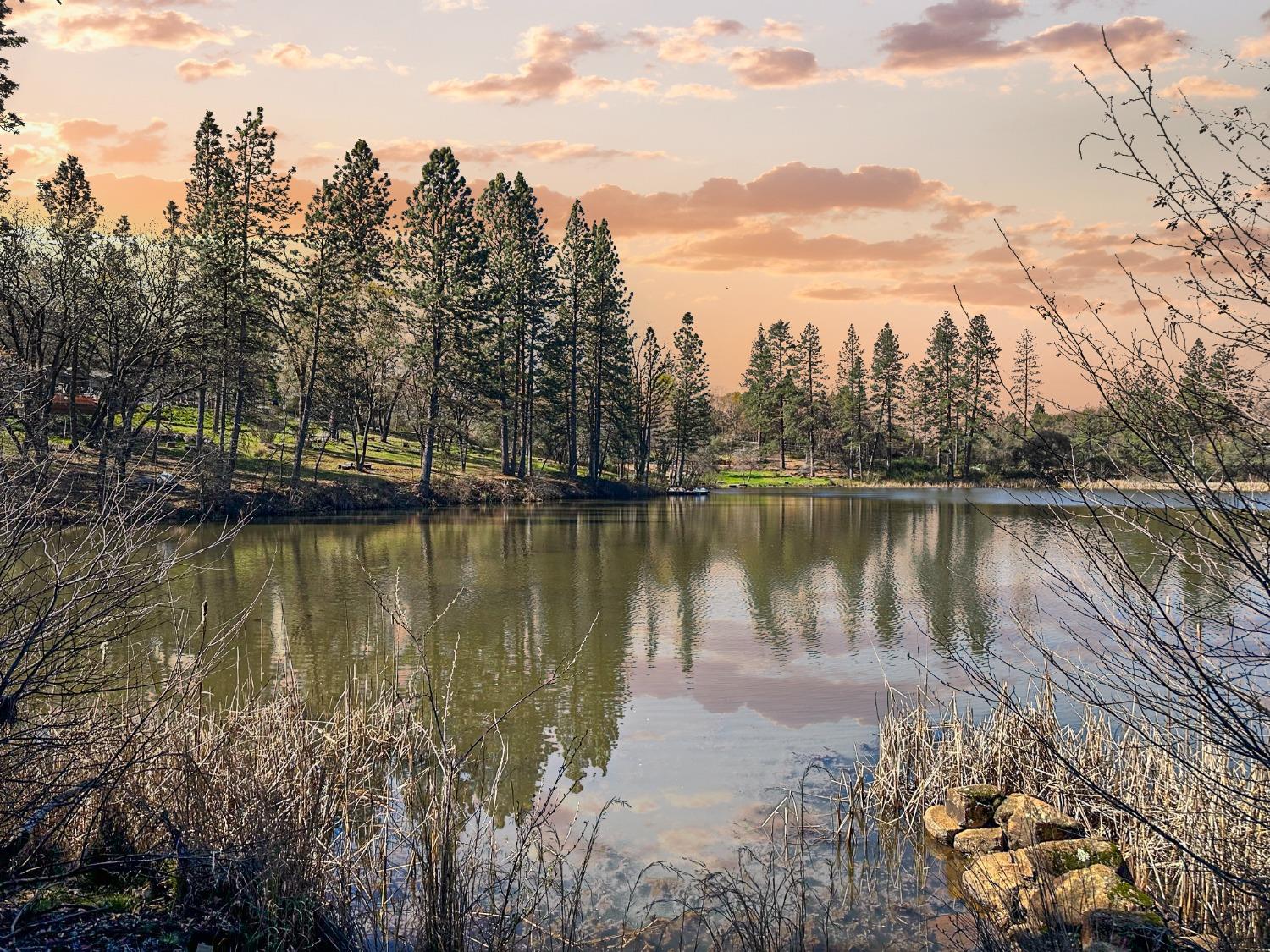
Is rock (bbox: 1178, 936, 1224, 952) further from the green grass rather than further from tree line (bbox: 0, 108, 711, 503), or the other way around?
the green grass

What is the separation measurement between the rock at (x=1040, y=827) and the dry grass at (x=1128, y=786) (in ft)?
0.67

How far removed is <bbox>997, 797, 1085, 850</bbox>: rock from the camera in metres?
8.34

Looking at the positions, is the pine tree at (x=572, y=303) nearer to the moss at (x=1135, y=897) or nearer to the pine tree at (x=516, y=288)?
the pine tree at (x=516, y=288)

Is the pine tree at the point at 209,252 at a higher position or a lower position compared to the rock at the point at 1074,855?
higher

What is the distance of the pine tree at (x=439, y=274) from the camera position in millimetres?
53688

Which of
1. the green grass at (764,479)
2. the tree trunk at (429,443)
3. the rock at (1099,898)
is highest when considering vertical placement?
the tree trunk at (429,443)

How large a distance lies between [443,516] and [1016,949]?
139 ft

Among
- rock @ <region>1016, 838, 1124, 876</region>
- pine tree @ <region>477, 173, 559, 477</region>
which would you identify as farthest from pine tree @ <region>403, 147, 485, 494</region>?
rock @ <region>1016, 838, 1124, 876</region>

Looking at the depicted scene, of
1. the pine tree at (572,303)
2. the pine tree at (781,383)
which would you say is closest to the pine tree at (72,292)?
the pine tree at (572,303)

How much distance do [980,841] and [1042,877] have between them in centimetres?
187

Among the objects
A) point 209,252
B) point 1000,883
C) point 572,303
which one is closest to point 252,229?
point 209,252

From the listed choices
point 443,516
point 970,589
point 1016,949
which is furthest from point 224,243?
point 1016,949

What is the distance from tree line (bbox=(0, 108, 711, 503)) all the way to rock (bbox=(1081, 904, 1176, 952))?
2801 centimetres

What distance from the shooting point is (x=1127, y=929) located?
266 inches
